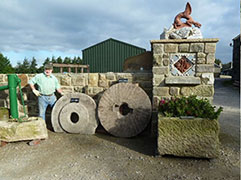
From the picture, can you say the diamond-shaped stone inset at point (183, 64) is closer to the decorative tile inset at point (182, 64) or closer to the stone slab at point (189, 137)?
the decorative tile inset at point (182, 64)

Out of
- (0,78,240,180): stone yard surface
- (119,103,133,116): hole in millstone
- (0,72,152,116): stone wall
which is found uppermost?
(0,72,152,116): stone wall

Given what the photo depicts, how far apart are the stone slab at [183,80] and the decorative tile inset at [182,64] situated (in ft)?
0.27

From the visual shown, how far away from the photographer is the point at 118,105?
3342mm

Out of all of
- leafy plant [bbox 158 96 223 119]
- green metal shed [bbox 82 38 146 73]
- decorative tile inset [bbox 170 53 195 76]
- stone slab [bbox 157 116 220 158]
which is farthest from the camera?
green metal shed [bbox 82 38 146 73]

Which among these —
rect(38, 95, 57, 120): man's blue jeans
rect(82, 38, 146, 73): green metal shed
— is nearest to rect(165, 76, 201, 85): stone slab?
rect(38, 95, 57, 120): man's blue jeans

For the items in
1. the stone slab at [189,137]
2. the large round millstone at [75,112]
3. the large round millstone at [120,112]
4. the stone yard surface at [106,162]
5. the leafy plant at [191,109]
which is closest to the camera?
the stone yard surface at [106,162]

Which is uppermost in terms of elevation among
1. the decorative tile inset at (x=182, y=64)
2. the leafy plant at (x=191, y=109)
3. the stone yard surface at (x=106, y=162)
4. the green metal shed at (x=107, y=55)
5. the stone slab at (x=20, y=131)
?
the green metal shed at (x=107, y=55)

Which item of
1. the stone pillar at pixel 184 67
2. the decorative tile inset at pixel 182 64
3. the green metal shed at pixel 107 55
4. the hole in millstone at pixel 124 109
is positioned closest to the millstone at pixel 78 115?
the hole in millstone at pixel 124 109

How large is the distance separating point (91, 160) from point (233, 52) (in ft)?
51.8

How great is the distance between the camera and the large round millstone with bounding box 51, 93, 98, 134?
341 centimetres

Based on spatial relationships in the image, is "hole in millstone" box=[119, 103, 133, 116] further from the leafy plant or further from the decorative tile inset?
the decorative tile inset

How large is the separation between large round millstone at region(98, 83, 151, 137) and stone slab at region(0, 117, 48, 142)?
1.09 m

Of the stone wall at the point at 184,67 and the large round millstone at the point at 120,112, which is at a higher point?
the stone wall at the point at 184,67

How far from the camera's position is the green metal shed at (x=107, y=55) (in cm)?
1173
